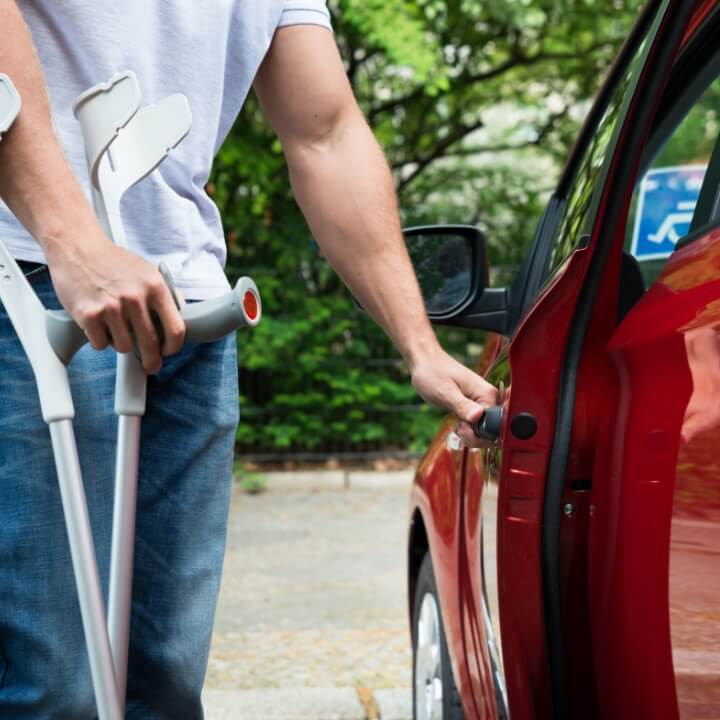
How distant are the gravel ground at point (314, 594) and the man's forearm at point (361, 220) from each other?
237 centimetres

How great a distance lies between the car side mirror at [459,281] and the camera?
2410 millimetres

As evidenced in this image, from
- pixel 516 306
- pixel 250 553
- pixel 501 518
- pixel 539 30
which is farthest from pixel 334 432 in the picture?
pixel 501 518

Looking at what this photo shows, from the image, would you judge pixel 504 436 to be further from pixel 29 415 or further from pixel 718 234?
pixel 29 415

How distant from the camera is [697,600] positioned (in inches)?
54.0

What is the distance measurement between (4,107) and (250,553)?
524 cm

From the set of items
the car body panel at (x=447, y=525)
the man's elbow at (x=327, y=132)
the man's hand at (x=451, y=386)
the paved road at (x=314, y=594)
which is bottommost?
the paved road at (x=314, y=594)

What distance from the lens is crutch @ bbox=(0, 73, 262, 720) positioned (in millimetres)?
1467

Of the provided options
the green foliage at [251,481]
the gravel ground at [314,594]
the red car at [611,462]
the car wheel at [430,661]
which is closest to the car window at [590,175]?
the red car at [611,462]

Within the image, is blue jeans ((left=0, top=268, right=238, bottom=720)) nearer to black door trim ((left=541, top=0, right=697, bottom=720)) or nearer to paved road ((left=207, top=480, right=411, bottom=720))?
black door trim ((left=541, top=0, right=697, bottom=720))

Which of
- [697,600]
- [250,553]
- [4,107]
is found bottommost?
[250,553]

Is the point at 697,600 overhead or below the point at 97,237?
below

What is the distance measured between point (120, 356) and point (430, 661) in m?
1.42

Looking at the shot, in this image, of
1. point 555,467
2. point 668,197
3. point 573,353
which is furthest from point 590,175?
point 668,197

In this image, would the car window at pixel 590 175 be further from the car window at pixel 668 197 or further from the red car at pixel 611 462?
the car window at pixel 668 197
